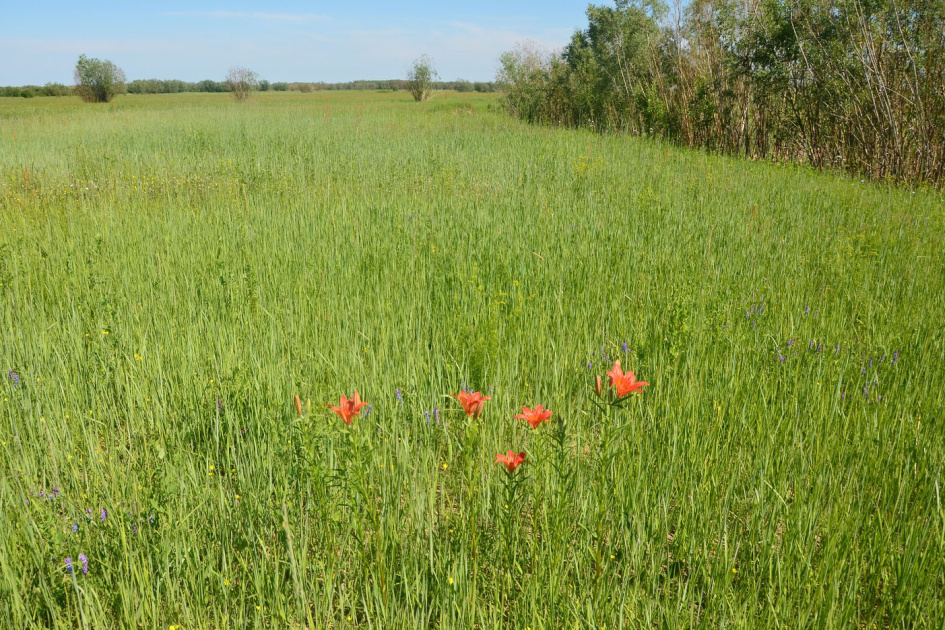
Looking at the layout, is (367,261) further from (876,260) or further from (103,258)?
(876,260)

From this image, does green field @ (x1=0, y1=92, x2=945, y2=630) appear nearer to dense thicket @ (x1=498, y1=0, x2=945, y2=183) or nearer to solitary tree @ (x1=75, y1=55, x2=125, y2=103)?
dense thicket @ (x1=498, y1=0, x2=945, y2=183)

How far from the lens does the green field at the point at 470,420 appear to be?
5.50 feet

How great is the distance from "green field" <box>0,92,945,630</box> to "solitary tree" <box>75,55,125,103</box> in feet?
165

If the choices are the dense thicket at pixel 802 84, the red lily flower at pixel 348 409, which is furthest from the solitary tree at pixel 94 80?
the red lily flower at pixel 348 409

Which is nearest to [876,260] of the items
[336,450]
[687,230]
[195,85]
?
[687,230]

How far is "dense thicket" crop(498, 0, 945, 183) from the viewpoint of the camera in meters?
8.38

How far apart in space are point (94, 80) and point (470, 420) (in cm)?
5690

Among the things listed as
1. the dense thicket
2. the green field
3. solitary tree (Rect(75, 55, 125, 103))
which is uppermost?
solitary tree (Rect(75, 55, 125, 103))

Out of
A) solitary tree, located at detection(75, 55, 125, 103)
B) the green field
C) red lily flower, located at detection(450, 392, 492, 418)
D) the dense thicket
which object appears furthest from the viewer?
solitary tree, located at detection(75, 55, 125, 103)

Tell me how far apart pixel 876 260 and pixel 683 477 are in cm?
380

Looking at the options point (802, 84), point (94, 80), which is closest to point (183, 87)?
point (94, 80)

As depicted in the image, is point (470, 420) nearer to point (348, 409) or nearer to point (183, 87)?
point (348, 409)

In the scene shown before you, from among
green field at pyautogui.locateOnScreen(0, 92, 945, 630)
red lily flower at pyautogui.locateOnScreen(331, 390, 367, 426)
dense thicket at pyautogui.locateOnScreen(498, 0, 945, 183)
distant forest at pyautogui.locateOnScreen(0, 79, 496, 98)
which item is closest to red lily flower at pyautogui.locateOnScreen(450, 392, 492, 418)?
green field at pyautogui.locateOnScreen(0, 92, 945, 630)

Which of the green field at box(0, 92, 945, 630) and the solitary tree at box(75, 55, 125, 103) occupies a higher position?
the solitary tree at box(75, 55, 125, 103)
